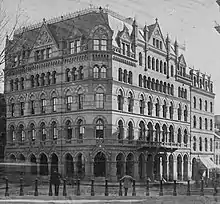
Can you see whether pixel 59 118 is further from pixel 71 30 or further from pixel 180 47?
pixel 180 47

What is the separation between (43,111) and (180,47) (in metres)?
15.6

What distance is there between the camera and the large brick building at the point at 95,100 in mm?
33656

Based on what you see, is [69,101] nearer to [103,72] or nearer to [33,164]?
[103,72]

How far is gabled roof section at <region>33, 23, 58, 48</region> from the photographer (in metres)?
36.1

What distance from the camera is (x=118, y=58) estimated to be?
34.7 meters

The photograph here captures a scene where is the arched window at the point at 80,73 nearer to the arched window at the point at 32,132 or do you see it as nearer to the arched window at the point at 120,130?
the arched window at the point at 120,130

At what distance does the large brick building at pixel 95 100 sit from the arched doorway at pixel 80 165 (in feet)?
0.23

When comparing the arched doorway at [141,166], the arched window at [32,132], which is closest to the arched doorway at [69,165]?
the arched window at [32,132]

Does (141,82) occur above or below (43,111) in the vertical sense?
above

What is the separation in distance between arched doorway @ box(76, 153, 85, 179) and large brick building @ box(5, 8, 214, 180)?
0.23 feet

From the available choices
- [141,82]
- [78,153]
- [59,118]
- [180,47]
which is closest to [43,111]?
[59,118]

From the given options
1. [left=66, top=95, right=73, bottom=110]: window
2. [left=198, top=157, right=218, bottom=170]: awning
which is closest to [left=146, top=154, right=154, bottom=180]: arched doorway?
[left=66, top=95, right=73, bottom=110]: window

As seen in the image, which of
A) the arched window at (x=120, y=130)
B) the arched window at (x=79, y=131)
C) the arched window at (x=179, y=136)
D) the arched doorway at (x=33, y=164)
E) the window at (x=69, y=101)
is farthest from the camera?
the arched window at (x=179, y=136)

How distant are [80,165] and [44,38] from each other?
32.5 ft
